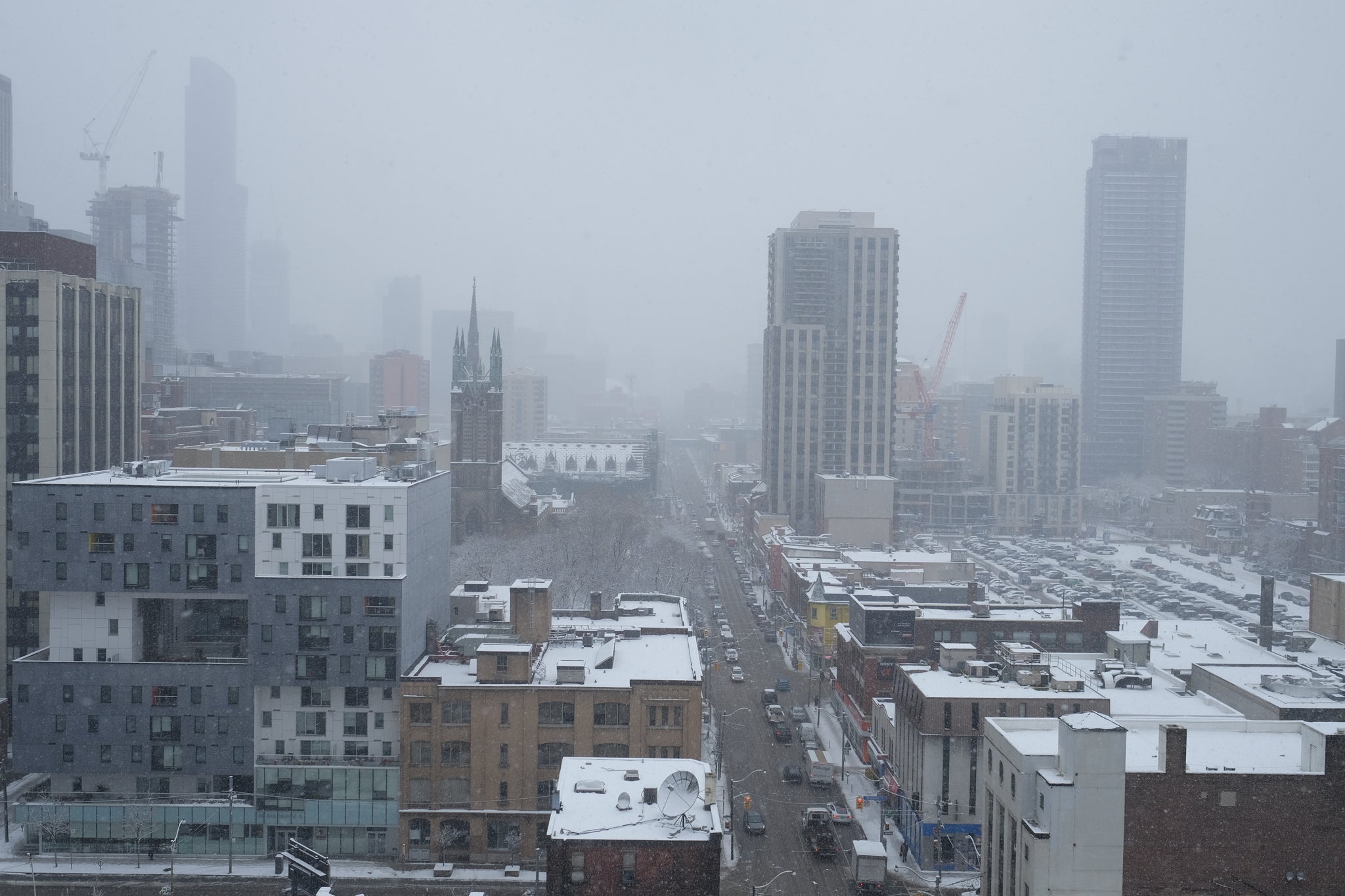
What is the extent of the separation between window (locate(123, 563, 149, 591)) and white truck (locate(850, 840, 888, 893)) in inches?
897

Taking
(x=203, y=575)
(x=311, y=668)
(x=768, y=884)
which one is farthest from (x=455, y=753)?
(x=768, y=884)

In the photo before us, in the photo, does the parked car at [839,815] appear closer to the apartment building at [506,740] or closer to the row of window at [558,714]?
the apartment building at [506,740]

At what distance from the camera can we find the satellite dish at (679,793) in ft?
80.2

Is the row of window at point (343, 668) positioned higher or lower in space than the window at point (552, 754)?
higher

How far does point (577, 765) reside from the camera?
90.4 ft

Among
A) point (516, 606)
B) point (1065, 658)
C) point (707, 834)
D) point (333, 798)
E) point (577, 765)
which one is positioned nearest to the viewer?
point (707, 834)

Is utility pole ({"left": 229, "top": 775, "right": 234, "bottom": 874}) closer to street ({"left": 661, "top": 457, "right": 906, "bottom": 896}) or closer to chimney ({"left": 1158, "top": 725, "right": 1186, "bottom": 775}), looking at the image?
street ({"left": 661, "top": 457, "right": 906, "bottom": 896})

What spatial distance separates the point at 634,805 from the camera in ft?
82.1

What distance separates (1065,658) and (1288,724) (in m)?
13.1

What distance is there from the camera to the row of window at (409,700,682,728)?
32500mm

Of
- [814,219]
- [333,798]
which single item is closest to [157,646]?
[333,798]

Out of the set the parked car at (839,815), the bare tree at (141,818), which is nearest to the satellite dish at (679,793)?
the parked car at (839,815)

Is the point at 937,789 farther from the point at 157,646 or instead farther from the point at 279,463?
the point at 279,463

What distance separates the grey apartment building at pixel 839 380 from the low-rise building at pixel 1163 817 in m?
75.0
